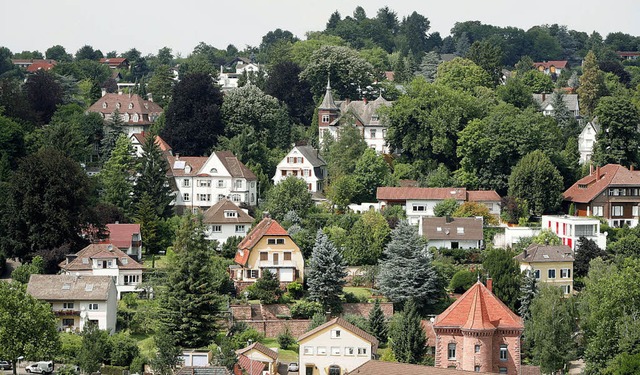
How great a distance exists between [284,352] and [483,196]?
2296 cm

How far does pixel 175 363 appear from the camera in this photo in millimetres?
69000

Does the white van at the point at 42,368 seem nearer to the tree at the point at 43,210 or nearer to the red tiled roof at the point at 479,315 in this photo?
the tree at the point at 43,210

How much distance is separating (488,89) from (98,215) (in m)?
34.2

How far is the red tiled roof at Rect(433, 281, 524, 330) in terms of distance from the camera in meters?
70.2

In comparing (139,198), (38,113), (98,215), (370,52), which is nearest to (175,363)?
(98,215)

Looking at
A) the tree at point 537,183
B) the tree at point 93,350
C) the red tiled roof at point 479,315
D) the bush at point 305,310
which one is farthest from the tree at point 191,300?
the tree at point 537,183

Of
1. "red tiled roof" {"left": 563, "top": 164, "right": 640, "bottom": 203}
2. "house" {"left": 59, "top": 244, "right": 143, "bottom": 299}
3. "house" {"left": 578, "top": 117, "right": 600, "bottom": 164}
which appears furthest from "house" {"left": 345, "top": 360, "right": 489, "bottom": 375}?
"house" {"left": 578, "top": 117, "right": 600, "bottom": 164}

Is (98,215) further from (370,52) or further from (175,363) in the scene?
(370,52)

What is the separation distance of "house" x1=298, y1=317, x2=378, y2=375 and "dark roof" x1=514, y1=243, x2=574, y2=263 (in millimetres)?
15445

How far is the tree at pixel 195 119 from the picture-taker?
102125mm

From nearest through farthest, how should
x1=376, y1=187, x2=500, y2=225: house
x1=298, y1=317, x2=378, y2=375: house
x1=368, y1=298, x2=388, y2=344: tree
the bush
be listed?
x1=298, y1=317, x2=378, y2=375: house → x1=368, y1=298, x2=388, y2=344: tree → the bush → x1=376, y1=187, x2=500, y2=225: house

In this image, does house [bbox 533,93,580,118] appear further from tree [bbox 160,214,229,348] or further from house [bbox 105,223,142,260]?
tree [bbox 160,214,229,348]

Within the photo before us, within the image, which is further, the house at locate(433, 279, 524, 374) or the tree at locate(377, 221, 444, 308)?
the tree at locate(377, 221, 444, 308)

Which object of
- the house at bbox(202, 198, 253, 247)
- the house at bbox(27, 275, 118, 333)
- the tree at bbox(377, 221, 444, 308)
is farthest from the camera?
the house at bbox(202, 198, 253, 247)
